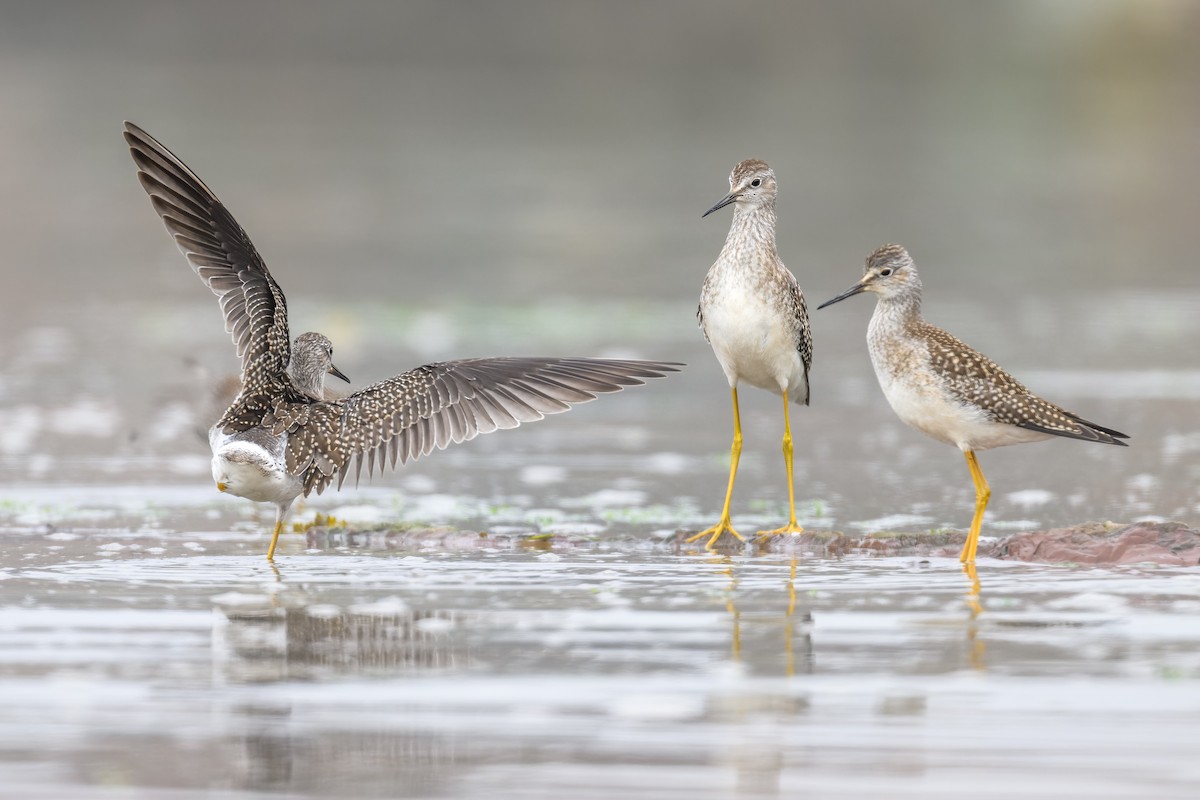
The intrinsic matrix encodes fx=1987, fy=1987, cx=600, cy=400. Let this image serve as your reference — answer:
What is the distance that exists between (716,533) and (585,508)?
3.90 ft

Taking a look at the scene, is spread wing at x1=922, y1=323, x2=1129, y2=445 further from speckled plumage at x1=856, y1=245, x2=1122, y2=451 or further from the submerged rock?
the submerged rock

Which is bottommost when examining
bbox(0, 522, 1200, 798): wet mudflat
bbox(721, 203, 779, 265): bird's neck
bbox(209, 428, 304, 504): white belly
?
bbox(0, 522, 1200, 798): wet mudflat

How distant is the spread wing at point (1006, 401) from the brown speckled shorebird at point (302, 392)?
1225 mm

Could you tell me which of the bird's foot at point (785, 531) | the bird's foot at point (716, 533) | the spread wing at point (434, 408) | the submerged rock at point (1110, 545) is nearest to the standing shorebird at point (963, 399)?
the submerged rock at point (1110, 545)

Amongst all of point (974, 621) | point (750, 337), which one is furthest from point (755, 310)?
point (974, 621)

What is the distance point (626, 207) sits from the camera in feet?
89.1

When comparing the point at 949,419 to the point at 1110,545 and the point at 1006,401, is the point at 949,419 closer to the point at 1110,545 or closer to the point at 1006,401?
the point at 1006,401

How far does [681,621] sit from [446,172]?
81.8 ft

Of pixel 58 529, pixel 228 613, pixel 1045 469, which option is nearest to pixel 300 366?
pixel 58 529

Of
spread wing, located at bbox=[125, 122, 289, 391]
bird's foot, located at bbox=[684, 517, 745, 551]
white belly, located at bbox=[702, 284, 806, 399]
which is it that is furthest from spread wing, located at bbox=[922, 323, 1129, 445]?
spread wing, located at bbox=[125, 122, 289, 391]

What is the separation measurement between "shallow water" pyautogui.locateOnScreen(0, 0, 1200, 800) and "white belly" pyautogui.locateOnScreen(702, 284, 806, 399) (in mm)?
757

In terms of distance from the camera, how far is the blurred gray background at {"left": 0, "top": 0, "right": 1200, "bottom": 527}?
38.8ft

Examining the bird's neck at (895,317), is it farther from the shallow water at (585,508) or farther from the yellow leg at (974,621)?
the yellow leg at (974,621)

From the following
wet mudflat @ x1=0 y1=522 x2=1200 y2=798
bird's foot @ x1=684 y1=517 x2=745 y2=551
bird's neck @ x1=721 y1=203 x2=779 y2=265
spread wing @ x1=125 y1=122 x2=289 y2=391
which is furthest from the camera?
bird's neck @ x1=721 y1=203 x2=779 y2=265
